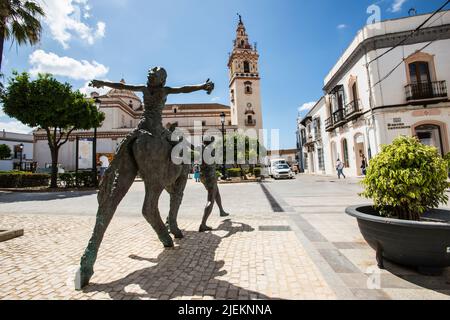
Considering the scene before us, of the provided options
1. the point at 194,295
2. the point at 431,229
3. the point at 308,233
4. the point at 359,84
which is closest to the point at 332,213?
the point at 308,233

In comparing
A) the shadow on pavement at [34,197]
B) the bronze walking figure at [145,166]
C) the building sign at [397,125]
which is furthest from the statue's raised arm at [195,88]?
the building sign at [397,125]

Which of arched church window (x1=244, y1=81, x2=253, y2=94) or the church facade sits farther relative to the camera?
arched church window (x1=244, y1=81, x2=253, y2=94)

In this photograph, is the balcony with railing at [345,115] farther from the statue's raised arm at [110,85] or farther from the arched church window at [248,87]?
the arched church window at [248,87]

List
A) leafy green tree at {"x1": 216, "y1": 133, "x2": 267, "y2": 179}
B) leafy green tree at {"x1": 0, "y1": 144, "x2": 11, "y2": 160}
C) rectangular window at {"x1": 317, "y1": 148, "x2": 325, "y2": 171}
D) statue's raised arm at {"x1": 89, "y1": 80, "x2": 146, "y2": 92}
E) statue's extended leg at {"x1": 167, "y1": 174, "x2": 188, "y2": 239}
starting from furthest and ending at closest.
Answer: leafy green tree at {"x1": 0, "y1": 144, "x2": 11, "y2": 160}, leafy green tree at {"x1": 216, "y1": 133, "x2": 267, "y2": 179}, rectangular window at {"x1": 317, "y1": 148, "x2": 325, "y2": 171}, statue's extended leg at {"x1": 167, "y1": 174, "x2": 188, "y2": 239}, statue's raised arm at {"x1": 89, "y1": 80, "x2": 146, "y2": 92}

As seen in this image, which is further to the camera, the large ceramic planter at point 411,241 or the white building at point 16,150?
the white building at point 16,150

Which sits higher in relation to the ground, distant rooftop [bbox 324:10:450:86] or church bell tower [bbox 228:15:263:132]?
church bell tower [bbox 228:15:263:132]

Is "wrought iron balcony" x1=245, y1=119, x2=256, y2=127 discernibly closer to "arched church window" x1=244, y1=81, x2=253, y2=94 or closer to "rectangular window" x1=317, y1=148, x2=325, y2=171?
"arched church window" x1=244, y1=81, x2=253, y2=94

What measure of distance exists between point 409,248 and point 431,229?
30 centimetres

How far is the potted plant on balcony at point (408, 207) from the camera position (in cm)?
213

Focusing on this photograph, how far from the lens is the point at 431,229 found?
6.74 feet

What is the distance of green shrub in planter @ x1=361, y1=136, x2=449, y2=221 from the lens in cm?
250

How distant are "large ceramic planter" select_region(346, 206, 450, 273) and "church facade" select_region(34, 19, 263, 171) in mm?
36246

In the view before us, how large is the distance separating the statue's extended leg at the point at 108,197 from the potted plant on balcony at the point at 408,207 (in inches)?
108

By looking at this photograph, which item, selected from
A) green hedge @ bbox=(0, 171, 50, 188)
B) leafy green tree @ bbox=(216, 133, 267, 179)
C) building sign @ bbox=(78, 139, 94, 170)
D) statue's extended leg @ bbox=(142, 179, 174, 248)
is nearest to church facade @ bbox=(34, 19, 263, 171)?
building sign @ bbox=(78, 139, 94, 170)
